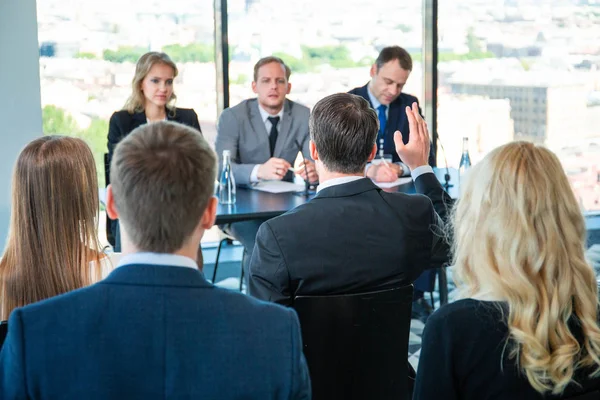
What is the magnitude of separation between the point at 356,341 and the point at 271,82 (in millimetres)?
2889

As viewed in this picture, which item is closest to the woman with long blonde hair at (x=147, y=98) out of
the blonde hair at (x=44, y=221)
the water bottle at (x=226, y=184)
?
the water bottle at (x=226, y=184)

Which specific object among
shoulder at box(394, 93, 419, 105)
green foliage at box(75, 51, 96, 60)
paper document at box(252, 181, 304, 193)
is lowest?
paper document at box(252, 181, 304, 193)

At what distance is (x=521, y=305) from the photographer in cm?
160

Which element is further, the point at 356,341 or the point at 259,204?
the point at 259,204

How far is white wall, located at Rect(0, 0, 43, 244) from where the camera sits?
5258mm

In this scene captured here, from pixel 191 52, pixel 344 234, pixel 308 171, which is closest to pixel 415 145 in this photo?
pixel 344 234

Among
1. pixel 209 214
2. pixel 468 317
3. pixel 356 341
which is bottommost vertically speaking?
pixel 356 341

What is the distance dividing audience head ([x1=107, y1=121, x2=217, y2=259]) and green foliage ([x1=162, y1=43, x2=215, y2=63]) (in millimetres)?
4699

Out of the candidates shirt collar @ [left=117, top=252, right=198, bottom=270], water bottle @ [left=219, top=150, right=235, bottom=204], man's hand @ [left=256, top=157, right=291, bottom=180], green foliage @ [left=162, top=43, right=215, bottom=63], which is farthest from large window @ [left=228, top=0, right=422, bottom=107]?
shirt collar @ [left=117, top=252, right=198, bottom=270]

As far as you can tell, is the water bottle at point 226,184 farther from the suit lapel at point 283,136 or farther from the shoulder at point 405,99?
the shoulder at point 405,99

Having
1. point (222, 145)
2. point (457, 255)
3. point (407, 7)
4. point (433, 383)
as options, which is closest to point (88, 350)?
point (433, 383)

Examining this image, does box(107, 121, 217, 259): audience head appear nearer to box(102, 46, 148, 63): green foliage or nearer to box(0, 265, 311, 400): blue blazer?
box(0, 265, 311, 400): blue blazer

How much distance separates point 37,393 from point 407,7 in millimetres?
5640

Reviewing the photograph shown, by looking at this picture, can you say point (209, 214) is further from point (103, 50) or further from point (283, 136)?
point (103, 50)
